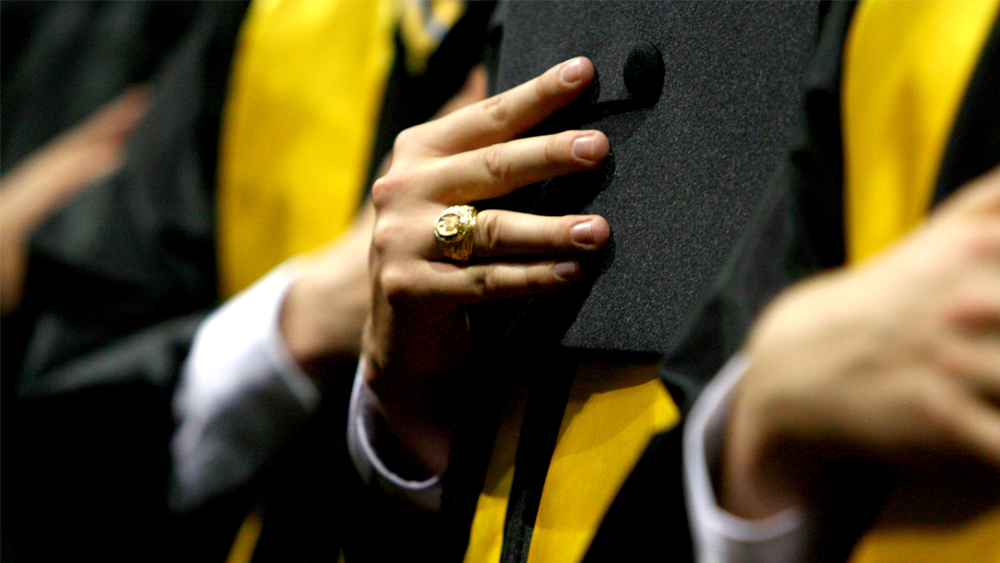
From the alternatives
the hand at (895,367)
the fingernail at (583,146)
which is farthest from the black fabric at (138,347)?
the hand at (895,367)

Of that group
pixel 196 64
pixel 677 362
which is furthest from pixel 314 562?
pixel 196 64

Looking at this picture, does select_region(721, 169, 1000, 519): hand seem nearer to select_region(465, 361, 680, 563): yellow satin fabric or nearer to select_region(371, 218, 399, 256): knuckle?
select_region(465, 361, 680, 563): yellow satin fabric

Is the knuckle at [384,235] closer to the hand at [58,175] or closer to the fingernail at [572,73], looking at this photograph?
the fingernail at [572,73]

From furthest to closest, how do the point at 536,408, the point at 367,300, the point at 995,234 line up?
the point at 367,300 → the point at 536,408 → the point at 995,234

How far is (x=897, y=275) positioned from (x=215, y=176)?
1095 mm

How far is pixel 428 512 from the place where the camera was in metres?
0.77

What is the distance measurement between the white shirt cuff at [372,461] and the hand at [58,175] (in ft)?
2.68

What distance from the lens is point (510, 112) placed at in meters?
0.61

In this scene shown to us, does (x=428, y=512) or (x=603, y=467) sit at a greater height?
(x=603, y=467)

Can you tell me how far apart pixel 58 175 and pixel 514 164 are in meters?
1.26

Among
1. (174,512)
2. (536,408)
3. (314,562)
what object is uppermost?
(536,408)

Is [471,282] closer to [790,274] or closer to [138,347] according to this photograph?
[790,274]

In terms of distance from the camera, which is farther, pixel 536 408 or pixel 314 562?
pixel 314 562

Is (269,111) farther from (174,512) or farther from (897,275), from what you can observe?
(897,275)
